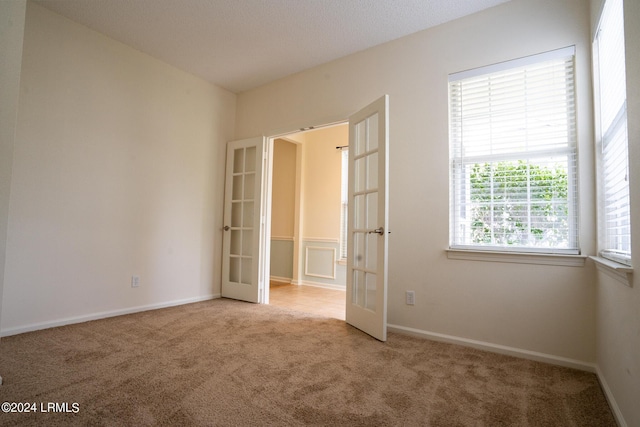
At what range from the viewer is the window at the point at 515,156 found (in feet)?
8.05

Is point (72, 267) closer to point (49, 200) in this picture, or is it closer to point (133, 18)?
point (49, 200)

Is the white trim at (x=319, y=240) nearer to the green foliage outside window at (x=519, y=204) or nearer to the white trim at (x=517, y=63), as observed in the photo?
the green foliage outside window at (x=519, y=204)

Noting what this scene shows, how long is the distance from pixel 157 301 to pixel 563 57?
4.41 meters

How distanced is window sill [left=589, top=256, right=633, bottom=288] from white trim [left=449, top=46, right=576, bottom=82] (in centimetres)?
151

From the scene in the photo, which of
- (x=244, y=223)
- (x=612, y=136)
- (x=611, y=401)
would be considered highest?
(x=612, y=136)

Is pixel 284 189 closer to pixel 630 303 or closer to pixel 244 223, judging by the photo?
pixel 244 223

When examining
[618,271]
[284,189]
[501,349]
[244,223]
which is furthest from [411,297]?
[284,189]

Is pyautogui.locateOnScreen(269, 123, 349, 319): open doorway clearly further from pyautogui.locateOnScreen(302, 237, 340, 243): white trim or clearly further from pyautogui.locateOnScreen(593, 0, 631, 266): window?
pyautogui.locateOnScreen(593, 0, 631, 266): window

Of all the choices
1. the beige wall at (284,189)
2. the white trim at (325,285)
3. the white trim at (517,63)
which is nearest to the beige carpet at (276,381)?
the white trim at (517,63)

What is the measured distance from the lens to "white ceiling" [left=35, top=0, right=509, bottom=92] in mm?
2820

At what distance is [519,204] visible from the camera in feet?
8.49

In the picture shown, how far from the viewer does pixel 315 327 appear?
315 centimetres

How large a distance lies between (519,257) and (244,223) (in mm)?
3118

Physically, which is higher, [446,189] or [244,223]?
[446,189]
